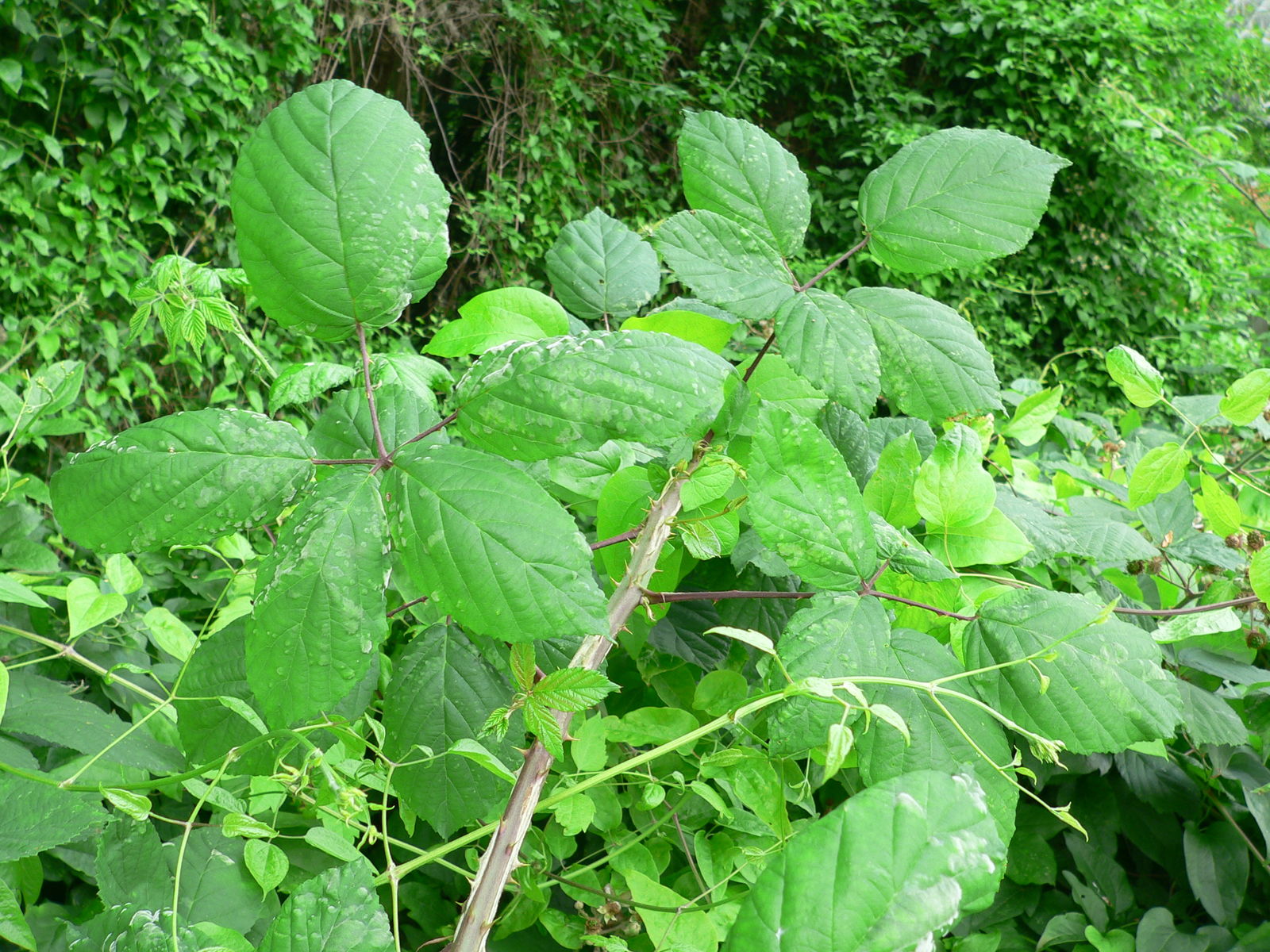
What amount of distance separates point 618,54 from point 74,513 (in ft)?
19.0

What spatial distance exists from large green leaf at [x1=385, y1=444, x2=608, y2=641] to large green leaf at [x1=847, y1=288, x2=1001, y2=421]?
23 centimetres

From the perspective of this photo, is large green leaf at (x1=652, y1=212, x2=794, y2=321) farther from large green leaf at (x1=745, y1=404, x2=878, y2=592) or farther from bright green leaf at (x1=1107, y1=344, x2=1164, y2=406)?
bright green leaf at (x1=1107, y1=344, x2=1164, y2=406)

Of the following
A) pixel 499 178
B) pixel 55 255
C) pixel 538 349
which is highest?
pixel 538 349

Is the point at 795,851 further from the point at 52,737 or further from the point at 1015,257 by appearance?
the point at 1015,257

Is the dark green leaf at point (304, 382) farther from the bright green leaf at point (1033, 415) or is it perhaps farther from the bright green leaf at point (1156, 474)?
the bright green leaf at point (1033, 415)

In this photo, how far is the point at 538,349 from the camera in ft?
1.23

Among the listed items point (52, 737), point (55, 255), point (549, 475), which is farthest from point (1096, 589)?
point (55, 255)

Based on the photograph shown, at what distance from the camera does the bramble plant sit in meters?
0.34

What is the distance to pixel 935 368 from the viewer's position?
47 centimetres

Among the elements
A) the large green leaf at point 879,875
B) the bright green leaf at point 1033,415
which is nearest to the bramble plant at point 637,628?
the large green leaf at point 879,875

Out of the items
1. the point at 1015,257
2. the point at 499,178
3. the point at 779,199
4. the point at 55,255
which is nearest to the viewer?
the point at 779,199

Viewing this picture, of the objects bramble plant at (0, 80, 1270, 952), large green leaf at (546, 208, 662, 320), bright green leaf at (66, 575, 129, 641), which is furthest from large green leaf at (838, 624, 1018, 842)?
bright green leaf at (66, 575, 129, 641)

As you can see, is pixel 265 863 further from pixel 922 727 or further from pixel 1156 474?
pixel 1156 474

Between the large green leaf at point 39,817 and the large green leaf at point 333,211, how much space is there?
0.28m
